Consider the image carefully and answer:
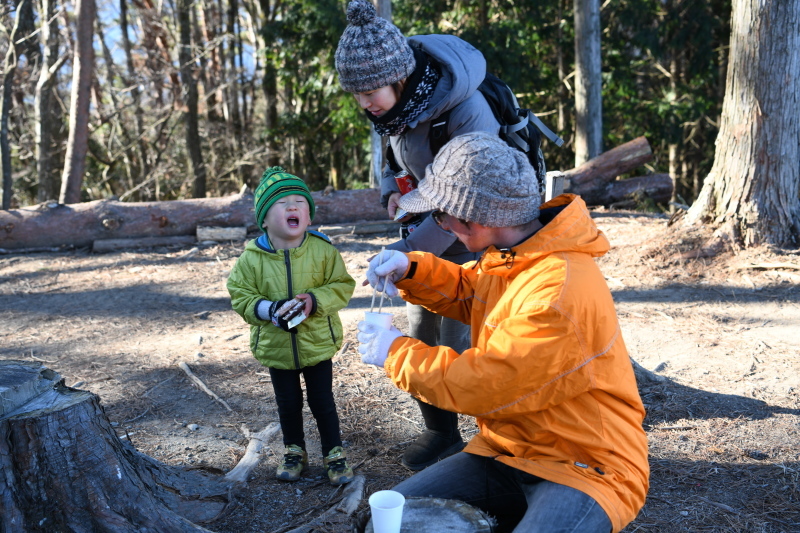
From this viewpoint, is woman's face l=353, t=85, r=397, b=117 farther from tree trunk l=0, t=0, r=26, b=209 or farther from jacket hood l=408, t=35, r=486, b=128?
tree trunk l=0, t=0, r=26, b=209

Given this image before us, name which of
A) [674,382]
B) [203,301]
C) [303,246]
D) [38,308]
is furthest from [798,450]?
[38,308]

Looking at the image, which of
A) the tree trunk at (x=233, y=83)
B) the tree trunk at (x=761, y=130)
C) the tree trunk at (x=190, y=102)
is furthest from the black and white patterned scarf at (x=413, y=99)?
the tree trunk at (x=233, y=83)

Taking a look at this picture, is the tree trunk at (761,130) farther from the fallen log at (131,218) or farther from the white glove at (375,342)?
the white glove at (375,342)

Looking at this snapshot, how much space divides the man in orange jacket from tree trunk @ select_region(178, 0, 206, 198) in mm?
13864

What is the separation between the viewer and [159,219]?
891 centimetres

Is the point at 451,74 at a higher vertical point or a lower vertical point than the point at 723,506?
higher

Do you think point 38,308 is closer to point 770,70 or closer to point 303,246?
point 303,246

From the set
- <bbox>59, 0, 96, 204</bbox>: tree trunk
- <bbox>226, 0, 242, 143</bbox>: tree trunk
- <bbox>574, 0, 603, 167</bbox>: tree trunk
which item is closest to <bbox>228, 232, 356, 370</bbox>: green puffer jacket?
<bbox>59, 0, 96, 204</bbox>: tree trunk

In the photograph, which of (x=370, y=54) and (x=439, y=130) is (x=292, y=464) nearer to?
(x=439, y=130)

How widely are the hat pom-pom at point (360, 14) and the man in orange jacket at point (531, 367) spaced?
90 centimetres

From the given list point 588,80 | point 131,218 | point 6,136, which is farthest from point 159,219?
point 588,80

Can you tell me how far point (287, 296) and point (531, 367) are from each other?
142 cm

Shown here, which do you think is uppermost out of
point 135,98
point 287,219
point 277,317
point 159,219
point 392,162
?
point 135,98

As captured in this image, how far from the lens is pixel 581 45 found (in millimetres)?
12461
